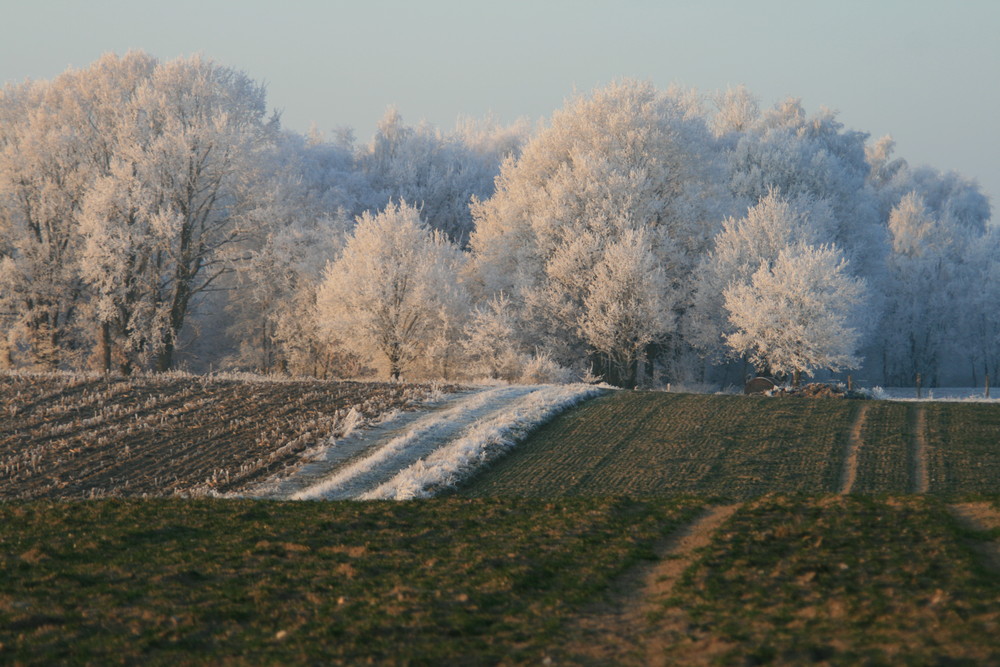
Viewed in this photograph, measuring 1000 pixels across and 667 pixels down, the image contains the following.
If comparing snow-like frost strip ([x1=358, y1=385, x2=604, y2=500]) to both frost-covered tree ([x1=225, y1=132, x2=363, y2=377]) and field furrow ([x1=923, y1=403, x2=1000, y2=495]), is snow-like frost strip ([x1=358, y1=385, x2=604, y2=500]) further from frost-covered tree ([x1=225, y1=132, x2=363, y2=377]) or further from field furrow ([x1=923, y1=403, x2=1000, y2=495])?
frost-covered tree ([x1=225, y1=132, x2=363, y2=377])

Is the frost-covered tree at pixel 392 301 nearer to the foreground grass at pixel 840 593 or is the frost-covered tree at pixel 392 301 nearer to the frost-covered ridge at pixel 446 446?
the frost-covered ridge at pixel 446 446

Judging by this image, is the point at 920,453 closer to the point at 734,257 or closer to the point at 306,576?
the point at 306,576

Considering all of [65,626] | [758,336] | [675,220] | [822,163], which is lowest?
[65,626]

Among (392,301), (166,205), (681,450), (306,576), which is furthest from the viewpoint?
(392,301)

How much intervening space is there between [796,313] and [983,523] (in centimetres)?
3570

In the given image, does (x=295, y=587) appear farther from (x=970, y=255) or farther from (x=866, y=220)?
(x=970, y=255)

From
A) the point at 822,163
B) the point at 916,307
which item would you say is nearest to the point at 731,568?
the point at 822,163

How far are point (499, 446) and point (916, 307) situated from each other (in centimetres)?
Result: 5811

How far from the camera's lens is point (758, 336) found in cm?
5012

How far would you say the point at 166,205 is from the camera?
4872 centimetres

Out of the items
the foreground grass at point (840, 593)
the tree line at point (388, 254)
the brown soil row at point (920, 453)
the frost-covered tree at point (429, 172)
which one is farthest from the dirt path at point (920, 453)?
the frost-covered tree at point (429, 172)

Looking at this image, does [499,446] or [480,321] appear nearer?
[499,446]

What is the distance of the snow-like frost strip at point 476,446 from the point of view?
22.0 metres

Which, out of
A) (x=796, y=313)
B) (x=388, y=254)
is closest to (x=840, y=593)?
(x=796, y=313)
